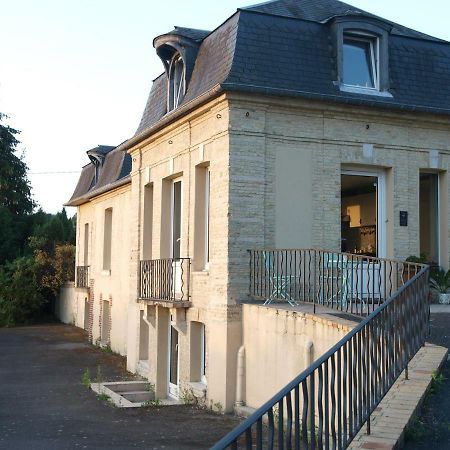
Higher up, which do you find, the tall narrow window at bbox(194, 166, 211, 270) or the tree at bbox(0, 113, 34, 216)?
the tree at bbox(0, 113, 34, 216)

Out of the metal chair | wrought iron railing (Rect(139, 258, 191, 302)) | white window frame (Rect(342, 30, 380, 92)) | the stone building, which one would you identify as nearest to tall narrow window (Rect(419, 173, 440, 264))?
the stone building

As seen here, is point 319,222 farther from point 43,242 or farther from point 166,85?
point 43,242

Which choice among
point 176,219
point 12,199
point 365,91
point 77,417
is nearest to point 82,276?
point 176,219

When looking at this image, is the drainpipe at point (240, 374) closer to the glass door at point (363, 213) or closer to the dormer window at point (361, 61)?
the glass door at point (363, 213)

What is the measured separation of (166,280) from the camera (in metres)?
15.0

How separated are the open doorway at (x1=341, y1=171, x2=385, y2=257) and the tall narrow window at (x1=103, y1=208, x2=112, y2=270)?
41.5 ft

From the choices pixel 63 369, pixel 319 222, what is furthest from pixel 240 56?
pixel 63 369

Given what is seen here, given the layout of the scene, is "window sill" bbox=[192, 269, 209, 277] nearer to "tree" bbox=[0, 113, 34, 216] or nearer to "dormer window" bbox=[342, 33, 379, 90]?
"dormer window" bbox=[342, 33, 379, 90]

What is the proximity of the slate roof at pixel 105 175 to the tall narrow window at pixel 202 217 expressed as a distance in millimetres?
7451

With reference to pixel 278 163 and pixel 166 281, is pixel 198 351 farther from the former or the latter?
pixel 278 163

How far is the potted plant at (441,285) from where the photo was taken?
13484 millimetres

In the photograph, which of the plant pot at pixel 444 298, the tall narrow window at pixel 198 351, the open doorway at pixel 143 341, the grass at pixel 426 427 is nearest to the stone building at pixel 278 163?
the tall narrow window at pixel 198 351

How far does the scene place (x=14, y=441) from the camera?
11172 mm

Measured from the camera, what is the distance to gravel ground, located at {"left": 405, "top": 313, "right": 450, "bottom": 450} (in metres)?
5.89
